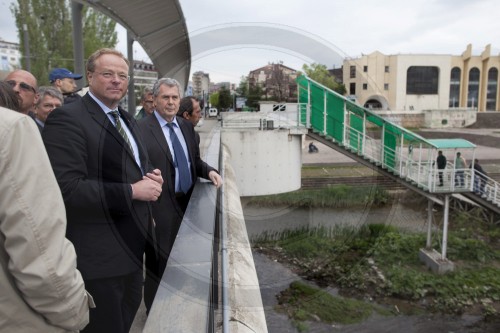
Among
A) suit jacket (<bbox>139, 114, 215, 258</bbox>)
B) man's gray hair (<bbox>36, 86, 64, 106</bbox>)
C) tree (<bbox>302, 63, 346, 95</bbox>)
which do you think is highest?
tree (<bbox>302, 63, 346, 95</bbox>)

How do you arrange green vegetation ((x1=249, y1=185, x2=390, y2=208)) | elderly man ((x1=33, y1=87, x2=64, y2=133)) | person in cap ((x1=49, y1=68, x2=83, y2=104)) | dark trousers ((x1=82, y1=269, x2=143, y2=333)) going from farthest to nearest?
green vegetation ((x1=249, y1=185, x2=390, y2=208)) → person in cap ((x1=49, y1=68, x2=83, y2=104)) → elderly man ((x1=33, y1=87, x2=64, y2=133)) → dark trousers ((x1=82, y1=269, x2=143, y2=333))

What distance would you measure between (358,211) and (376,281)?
869 cm

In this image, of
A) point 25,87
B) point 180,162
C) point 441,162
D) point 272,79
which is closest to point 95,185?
point 180,162

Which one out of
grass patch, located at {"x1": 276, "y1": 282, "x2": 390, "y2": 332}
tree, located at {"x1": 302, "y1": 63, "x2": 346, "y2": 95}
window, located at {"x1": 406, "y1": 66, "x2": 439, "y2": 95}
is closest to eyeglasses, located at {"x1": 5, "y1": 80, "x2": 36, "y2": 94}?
tree, located at {"x1": 302, "y1": 63, "x2": 346, "y2": 95}

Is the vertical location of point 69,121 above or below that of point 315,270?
above

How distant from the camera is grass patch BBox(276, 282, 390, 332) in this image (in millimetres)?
11195

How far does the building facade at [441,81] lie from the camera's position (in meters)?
56.2

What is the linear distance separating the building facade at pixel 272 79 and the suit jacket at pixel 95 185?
204 cm

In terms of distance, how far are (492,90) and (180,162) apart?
237ft

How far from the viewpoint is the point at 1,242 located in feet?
3.76

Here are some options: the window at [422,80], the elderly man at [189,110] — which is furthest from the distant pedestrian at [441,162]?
the window at [422,80]

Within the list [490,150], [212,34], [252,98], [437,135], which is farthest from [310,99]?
[437,135]

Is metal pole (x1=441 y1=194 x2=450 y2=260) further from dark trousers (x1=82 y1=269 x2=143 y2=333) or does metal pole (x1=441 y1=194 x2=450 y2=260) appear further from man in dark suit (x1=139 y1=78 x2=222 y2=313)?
dark trousers (x1=82 y1=269 x2=143 y2=333)

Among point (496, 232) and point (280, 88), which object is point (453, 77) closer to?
point (496, 232)
